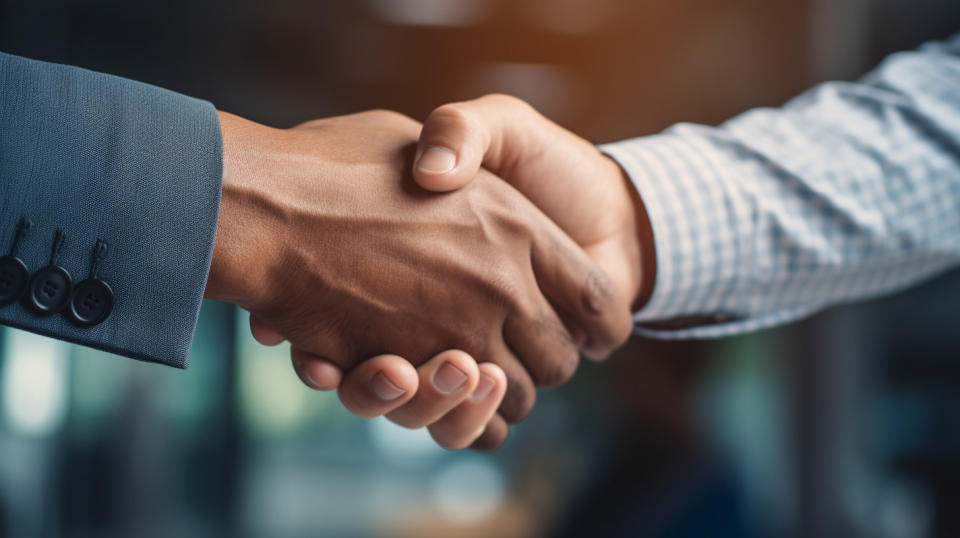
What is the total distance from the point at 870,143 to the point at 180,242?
2.63 ft

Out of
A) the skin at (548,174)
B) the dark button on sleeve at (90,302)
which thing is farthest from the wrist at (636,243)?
the dark button on sleeve at (90,302)

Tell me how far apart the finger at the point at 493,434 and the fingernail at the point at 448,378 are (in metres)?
0.13

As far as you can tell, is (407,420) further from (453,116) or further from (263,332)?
(453,116)

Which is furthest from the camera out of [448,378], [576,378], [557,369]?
[576,378]

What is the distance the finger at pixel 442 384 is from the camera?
0.67 meters

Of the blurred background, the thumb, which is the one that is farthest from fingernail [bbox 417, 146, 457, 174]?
the blurred background

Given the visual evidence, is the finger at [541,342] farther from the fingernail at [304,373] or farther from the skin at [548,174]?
the fingernail at [304,373]

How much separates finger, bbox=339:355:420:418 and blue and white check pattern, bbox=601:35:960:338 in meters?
0.33

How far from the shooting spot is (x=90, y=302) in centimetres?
49

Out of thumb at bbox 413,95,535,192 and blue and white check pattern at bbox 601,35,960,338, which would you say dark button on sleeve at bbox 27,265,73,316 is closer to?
thumb at bbox 413,95,535,192

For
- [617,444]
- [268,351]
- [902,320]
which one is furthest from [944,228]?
[268,351]

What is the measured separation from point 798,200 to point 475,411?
1.56ft

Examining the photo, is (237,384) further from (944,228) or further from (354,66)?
(944,228)

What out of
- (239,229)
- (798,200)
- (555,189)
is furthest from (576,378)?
(239,229)
